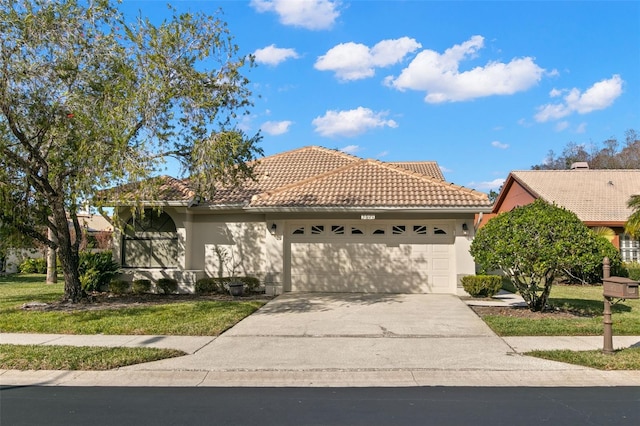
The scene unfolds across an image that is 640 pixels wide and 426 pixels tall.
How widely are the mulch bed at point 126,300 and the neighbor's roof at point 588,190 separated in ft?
56.9

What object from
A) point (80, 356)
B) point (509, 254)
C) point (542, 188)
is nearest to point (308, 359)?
point (80, 356)

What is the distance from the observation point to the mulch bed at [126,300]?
1270cm

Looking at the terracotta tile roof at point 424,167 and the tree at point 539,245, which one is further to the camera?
the terracotta tile roof at point 424,167

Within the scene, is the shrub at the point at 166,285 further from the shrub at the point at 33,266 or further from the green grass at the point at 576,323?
the shrub at the point at 33,266

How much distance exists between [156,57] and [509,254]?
30.0 ft

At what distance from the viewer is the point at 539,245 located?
10.8 metres

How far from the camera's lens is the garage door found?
15.3 m

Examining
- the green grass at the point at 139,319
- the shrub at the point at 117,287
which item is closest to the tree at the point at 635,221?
the green grass at the point at 139,319

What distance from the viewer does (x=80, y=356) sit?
7.73 m

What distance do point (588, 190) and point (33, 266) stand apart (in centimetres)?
3346

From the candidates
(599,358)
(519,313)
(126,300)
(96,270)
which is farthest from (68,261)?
(599,358)
